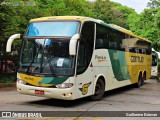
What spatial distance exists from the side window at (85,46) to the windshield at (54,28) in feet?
1.39

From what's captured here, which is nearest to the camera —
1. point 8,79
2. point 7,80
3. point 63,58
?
point 63,58

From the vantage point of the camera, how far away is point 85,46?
11.6m

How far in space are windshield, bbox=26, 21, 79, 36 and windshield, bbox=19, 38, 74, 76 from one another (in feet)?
0.94

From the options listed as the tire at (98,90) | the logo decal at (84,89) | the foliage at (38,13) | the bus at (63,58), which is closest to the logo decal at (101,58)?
the bus at (63,58)

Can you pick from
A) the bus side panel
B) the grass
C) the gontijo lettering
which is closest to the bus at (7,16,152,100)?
the bus side panel

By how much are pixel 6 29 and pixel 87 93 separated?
29.4ft

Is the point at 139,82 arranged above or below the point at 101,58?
below

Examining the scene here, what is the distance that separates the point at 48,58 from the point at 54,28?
3.92 ft

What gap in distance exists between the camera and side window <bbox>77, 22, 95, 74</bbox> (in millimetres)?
11250

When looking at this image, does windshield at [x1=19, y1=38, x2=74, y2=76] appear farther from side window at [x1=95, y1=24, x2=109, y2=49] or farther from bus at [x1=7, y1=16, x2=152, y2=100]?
side window at [x1=95, y1=24, x2=109, y2=49]

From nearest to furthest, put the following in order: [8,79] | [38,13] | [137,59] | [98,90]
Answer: [98,90] → [137,59] → [8,79] → [38,13]

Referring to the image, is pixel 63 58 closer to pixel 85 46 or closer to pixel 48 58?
pixel 48 58

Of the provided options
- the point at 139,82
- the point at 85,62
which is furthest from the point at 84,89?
the point at 139,82

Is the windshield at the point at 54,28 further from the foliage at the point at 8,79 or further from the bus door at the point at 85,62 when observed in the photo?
the foliage at the point at 8,79
